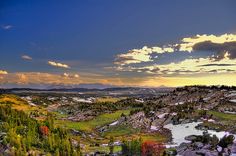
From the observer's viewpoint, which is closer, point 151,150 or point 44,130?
point 151,150

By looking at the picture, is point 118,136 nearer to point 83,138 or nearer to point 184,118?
point 83,138

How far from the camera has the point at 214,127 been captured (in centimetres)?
15962

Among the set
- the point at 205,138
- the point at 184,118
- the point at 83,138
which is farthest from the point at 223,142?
the point at 83,138

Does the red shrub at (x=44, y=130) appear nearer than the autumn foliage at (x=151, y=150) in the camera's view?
No

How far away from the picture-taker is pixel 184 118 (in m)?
186

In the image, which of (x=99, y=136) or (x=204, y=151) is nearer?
(x=204, y=151)

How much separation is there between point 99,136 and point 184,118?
148 ft

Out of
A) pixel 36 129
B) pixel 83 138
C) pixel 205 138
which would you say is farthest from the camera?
pixel 83 138

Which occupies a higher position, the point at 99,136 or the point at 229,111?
the point at 229,111

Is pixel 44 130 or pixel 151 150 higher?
pixel 44 130

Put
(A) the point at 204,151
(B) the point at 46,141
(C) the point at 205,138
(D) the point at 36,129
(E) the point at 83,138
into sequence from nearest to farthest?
(A) the point at 204,151 → (C) the point at 205,138 → (B) the point at 46,141 → (D) the point at 36,129 → (E) the point at 83,138

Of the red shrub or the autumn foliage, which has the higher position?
the red shrub

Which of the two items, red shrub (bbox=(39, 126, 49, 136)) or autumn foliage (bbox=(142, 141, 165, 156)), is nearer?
autumn foliage (bbox=(142, 141, 165, 156))

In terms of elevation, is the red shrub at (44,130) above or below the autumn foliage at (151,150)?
above
